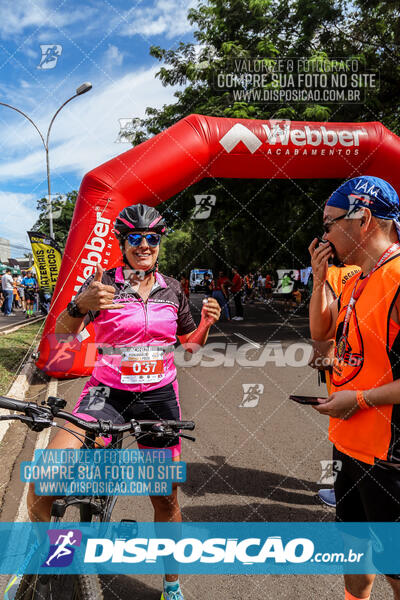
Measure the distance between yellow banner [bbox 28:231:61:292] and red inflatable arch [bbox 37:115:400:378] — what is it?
117 inches

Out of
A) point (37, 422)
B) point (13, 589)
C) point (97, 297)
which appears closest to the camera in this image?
point (37, 422)

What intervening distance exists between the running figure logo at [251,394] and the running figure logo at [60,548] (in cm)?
422

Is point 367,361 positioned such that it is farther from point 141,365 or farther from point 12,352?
point 12,352

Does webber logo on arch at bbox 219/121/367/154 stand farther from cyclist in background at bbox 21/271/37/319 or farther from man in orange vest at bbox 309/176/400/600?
cyclist in background at bbox 21/271/37/319

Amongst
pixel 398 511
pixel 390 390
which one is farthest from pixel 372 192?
pixel 398 511

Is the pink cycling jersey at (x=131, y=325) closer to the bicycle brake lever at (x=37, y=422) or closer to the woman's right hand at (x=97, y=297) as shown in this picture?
the woman's right hand at (x=97, y=297)

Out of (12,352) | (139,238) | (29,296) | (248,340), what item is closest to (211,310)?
(139,238)

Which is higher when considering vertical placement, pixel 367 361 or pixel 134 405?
pixel 367 361

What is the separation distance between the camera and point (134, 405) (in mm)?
2281

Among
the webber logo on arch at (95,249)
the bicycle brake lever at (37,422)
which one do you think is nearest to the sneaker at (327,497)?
the bicycle brake lever at (37,422)

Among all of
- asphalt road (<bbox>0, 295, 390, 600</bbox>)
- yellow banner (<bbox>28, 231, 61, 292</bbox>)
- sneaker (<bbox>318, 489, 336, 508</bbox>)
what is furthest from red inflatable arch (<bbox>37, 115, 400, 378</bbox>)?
sneaker (<bbox>318, 489, 336, 508</bbox>)

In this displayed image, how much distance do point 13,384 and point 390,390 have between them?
18.8 feet

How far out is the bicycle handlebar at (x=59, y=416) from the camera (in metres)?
1.57

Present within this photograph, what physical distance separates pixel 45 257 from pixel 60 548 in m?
8.50
